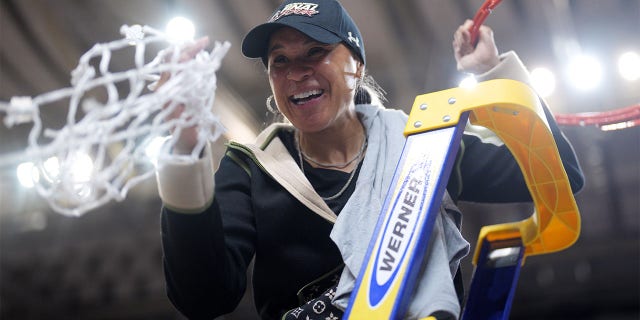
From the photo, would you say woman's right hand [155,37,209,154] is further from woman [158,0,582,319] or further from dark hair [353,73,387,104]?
dark hair [353,73,387,104]

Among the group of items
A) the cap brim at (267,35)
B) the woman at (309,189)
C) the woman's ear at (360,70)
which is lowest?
the woman at (309,189)

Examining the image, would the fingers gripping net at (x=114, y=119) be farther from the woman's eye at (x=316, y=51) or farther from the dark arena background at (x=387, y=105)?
the dark arena background at (x=387, y=105)

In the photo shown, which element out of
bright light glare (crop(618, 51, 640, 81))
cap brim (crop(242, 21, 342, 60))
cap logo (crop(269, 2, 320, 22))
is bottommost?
bright light glare (crop(618, 51, 640, 81))

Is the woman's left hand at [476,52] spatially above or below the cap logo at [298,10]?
below

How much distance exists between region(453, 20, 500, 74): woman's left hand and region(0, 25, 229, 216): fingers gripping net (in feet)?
1.83

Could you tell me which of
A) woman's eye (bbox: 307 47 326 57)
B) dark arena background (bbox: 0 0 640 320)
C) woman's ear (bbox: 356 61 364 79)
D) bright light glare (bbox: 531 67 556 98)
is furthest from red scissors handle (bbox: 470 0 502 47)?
bright light glare (bbox: 531 67 556 98)

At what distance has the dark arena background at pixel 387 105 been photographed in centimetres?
343

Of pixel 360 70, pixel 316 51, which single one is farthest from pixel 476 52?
pixel 316 51

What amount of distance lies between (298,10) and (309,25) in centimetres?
4

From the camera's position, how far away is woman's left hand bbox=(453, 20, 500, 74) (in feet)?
4.12

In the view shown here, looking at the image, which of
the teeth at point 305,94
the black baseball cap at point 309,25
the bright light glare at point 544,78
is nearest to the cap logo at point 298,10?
the black baseball cap at point 309,25

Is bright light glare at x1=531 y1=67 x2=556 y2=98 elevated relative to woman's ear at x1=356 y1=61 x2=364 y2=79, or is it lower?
lower

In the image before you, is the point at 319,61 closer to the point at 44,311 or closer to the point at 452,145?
the point at 452,145

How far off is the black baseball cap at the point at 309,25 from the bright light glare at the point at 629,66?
2.67 meters
